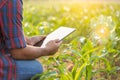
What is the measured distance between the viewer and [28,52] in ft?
10.0

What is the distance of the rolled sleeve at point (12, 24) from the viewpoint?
9.56 ft

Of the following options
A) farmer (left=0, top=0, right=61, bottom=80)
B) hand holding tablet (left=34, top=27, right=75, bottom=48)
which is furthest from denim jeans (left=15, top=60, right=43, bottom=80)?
hand holding tablet (left=34, top=27, right=75, bottom=48)

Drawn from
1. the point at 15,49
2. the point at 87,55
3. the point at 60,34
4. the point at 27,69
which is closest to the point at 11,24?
the point at 15,49

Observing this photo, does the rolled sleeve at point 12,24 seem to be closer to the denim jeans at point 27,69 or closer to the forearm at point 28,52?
the forearm at point 28,52

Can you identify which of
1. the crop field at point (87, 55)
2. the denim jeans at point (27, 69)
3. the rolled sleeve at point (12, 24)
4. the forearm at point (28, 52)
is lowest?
the crop field at point (87, 55)

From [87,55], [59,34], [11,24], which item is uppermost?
[11,24]

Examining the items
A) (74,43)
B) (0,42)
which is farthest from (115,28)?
(0,42)

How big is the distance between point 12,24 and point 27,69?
411mm

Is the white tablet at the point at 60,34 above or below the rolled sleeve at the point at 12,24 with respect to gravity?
below

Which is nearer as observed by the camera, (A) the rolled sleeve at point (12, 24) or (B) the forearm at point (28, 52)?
(A) the rolled sleeve at point (12, 24)

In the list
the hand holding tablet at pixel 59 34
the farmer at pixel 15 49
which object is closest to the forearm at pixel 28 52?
the farmer at pixel 15 49

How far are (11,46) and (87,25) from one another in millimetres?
2600

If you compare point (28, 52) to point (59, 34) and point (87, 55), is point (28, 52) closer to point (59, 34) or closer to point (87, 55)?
point (59, 34)

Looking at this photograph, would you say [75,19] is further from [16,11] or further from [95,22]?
[16,11]
